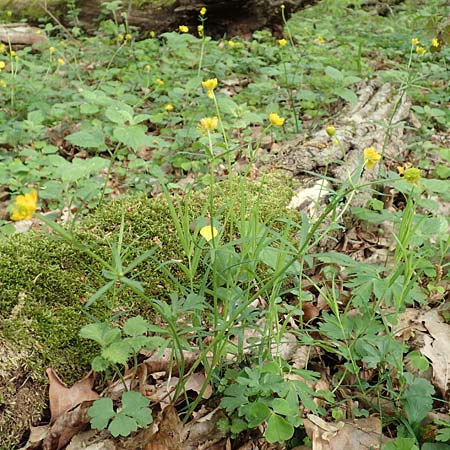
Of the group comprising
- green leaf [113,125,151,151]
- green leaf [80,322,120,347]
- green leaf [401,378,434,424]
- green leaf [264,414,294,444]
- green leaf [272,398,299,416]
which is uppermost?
green leaf [113,125,151,151]

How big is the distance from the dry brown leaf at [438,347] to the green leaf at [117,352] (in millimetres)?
998

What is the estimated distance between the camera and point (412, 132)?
11.5ft

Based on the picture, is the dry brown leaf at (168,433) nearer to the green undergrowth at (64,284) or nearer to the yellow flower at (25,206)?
the green undergrowth at (64,284)

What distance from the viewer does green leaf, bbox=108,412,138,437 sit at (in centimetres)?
132

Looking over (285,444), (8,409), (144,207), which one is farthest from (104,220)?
(285,444)

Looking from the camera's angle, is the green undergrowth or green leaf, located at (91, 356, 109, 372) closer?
green leaf, located at (91, 356, 109, 372)

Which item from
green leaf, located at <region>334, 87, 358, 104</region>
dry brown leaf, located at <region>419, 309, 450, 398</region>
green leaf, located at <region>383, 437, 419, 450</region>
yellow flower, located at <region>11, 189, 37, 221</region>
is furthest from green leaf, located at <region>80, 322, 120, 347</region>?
green leaf, located at <region>334, 87, 358, 104</region>

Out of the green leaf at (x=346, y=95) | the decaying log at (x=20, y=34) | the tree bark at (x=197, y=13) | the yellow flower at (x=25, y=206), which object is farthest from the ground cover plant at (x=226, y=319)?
the decaying log at (x=20, y=34)

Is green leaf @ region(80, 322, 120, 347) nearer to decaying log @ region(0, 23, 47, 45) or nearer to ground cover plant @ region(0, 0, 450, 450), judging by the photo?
ground cover plant @ region(0, 0, 450, 450)

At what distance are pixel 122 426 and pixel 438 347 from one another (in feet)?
3.61

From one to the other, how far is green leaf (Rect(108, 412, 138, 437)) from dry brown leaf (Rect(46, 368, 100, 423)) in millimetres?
238

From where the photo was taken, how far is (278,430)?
132 cm

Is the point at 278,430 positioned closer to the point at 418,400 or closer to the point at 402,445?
the point at 402,445

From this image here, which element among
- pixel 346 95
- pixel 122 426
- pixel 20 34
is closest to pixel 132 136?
pixel 122 426
